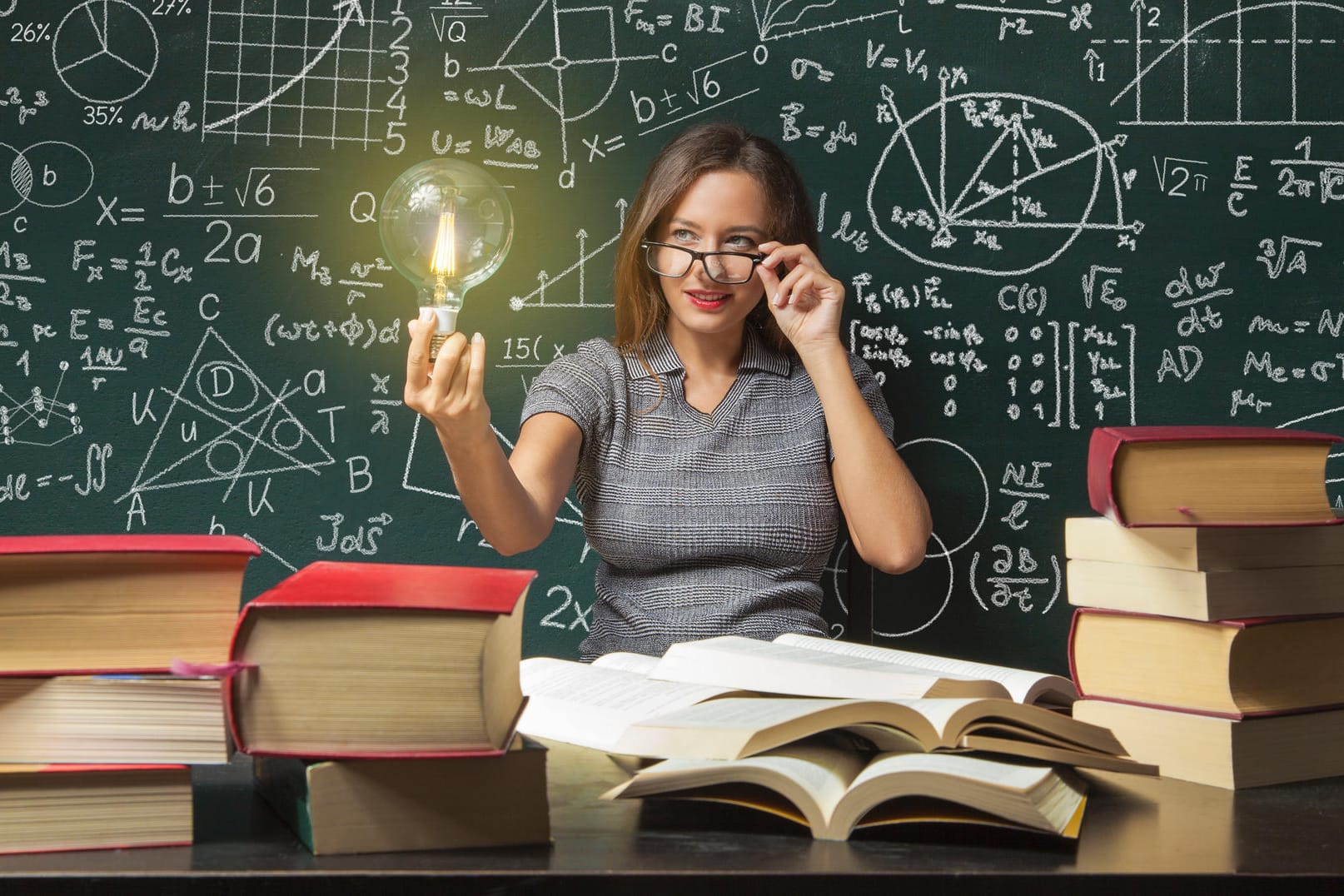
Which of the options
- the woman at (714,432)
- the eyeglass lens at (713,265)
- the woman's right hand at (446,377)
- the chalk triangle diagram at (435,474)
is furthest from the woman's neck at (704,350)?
the woman's right hand at (446,377)

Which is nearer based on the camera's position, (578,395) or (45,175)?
(578,395)

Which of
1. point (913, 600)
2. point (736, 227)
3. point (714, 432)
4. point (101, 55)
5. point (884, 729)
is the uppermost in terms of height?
point (101, 55)

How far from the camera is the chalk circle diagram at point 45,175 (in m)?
2.52

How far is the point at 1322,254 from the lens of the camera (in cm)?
265

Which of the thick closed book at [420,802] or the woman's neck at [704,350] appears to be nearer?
the thick closed book at [420,802]

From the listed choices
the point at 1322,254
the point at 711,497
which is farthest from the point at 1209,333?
the point at 711,497

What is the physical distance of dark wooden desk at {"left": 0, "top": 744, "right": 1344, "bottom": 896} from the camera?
79 cm

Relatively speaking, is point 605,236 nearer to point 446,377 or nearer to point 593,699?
point 446,377

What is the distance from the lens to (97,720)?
33.4 inches

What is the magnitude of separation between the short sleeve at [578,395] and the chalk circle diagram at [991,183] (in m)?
0.81

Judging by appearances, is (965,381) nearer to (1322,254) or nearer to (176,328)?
(1322,254)

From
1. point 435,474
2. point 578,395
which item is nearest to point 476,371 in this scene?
point 578,395

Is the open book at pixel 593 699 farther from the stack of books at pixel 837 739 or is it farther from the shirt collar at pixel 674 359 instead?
the shirt collar at pixel 674 359

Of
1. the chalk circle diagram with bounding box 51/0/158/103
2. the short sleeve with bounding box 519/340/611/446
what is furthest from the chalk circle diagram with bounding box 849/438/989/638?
the chalk circle diagram with bounding box 51/0/158/103
